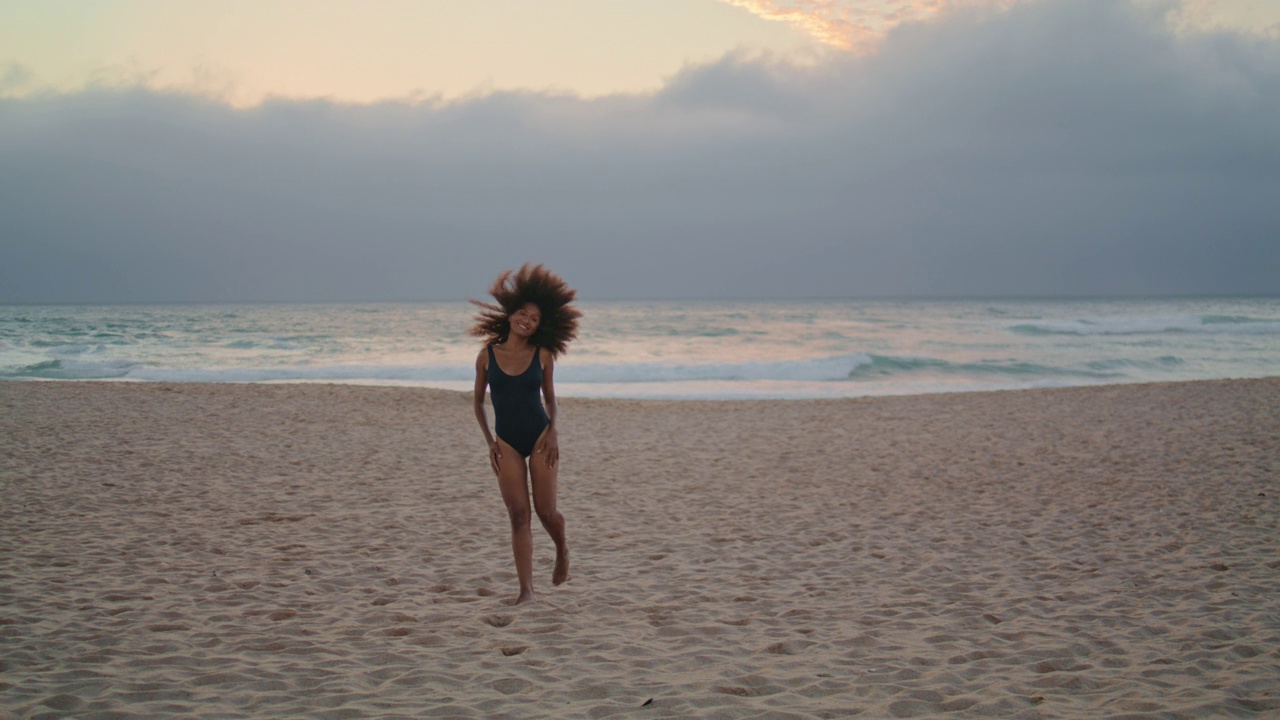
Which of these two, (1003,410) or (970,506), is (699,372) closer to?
(1003,410)

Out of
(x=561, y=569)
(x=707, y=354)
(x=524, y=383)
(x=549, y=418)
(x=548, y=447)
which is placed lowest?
(x=561, y=569)

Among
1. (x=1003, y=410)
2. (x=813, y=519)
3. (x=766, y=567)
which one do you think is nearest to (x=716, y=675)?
(x=766, y=567)

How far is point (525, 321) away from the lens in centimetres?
442

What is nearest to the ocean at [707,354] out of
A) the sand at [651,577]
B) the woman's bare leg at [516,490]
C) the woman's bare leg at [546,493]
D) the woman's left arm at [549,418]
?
the sand at [651,577]

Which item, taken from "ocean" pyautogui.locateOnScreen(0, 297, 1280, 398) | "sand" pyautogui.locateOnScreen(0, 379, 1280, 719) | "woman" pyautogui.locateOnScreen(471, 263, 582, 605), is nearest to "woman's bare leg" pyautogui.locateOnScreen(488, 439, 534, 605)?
"woman" pyautogui.locateOnScreen(471, 263, 582, 605)

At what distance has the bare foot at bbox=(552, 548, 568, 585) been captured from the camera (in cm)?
488

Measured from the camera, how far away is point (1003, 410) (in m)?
14.0

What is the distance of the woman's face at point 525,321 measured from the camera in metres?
4.42

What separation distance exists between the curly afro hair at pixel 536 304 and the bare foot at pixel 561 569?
1.26 meters

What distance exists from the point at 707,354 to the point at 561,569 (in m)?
27.6

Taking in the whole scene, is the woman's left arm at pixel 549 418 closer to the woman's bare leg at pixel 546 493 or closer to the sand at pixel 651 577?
the woman's bare leg at pixel 546 493

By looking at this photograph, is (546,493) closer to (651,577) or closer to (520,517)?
(520,517)

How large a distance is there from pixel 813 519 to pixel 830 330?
39.5 m

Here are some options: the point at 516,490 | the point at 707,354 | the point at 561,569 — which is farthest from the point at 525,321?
the point at 707,354
